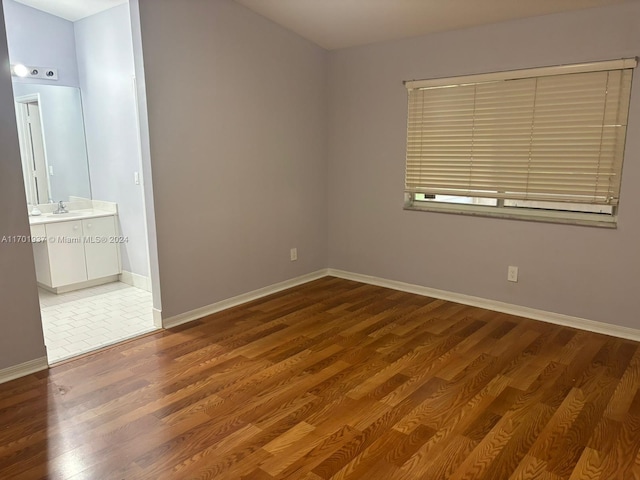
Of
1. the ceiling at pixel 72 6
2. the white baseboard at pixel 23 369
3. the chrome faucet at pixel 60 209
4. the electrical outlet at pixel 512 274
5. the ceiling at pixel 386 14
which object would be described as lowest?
the white baseboard at pixel 23 369

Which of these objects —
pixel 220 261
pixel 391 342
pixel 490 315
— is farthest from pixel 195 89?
pixel 490 315

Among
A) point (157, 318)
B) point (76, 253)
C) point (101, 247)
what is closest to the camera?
point (157, 318)

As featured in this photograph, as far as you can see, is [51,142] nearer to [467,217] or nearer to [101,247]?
[101,247]

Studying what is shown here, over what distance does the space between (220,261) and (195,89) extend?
54.5 inches

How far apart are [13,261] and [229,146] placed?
1.78 meters

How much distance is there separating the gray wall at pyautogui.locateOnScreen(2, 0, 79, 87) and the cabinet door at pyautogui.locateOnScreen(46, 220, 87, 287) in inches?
56.0

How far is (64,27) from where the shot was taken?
4.50 meters

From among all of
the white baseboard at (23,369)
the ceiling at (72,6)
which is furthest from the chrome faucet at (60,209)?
the white baseboard at (23,369)

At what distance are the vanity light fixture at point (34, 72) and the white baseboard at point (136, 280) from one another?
2.02 meters

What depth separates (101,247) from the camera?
4.64m

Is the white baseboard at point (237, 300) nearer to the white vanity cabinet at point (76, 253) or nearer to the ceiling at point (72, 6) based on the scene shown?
the white vanity cabinet at point (76, 253)

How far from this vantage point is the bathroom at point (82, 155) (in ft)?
13.8

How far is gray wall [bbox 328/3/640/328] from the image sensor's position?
10.7 ft

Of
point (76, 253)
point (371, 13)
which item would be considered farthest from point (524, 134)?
point (76, 253)
